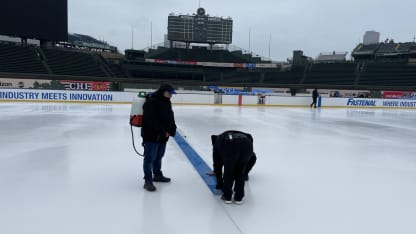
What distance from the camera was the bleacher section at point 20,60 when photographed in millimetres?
29928

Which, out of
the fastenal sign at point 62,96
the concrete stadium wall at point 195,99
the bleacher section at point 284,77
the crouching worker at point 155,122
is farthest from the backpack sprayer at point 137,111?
the bleacher section at point 284,77

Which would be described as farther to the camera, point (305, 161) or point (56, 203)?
point (305, 161)

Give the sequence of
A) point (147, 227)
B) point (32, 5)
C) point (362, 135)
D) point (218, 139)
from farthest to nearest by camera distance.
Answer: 1. point (32, 5)
2. point (362, 135)
3. point (218, 139)
4. point (147, 227)

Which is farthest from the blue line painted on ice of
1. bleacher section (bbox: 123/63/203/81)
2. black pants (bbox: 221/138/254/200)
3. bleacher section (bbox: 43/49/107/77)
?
bleacher section (bbox: 123/63/203/81)

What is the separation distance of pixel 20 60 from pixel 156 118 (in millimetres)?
33164

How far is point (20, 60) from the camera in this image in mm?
31328

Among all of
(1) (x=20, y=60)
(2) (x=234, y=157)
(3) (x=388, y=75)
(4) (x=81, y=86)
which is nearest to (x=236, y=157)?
(2) (x=234, y=157)

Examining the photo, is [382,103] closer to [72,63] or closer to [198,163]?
[198,163]

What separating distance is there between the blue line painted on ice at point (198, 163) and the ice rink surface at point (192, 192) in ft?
0.32

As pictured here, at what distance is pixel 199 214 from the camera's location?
3.48 metres

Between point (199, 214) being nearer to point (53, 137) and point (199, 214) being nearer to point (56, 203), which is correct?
point (56, 203)

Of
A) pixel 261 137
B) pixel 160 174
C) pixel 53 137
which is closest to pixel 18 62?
pixel 53 137

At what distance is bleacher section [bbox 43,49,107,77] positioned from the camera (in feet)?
109

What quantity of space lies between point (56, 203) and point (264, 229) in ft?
Answer: 7.67
